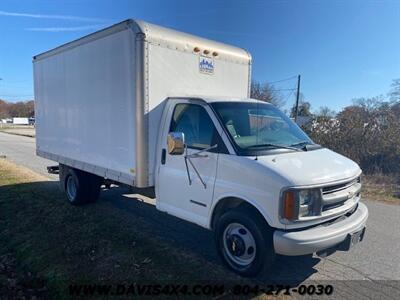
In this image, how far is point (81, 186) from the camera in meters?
7.13

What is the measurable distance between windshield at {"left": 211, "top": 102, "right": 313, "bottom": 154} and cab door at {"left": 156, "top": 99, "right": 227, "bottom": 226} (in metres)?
0.21

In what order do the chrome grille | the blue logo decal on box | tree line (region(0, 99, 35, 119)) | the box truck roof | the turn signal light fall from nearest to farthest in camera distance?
the turn signal light, the chrome grille, the box truck roof, the blue logo decal on box, tree line (region(0, 99, 35, 119))

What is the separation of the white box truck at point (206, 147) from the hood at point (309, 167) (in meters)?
0.02

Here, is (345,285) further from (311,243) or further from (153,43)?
(153,43)

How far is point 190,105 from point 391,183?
9.63 meters

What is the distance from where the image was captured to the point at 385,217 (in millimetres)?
7055

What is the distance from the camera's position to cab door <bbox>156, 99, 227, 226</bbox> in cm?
447

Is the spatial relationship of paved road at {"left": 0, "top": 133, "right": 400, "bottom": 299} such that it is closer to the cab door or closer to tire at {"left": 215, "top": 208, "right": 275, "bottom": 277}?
tire at {"left": 215, "top": 208, "right": 275, "bottom": 277}

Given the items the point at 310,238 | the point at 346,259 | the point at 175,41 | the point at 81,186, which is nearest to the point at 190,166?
the point at 310,238

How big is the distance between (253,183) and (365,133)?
11.4 m

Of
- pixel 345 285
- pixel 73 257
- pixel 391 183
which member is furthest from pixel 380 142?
pixel 73 257

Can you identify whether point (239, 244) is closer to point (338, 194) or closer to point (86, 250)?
point (338, 194)

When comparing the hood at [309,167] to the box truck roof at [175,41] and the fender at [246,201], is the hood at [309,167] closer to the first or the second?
the fender at [246,201]

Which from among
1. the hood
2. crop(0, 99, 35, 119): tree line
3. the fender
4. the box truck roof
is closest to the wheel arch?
the fender
